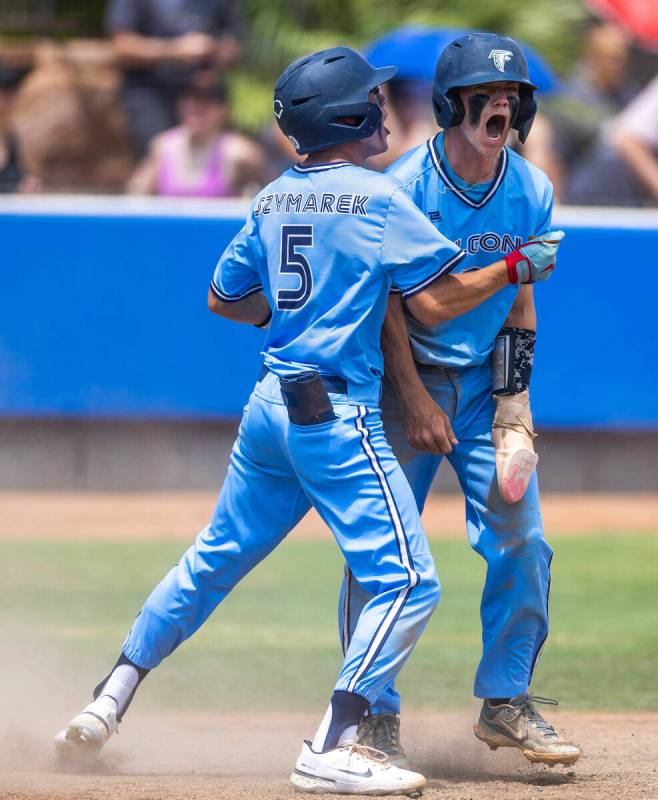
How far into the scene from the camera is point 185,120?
10906 mm

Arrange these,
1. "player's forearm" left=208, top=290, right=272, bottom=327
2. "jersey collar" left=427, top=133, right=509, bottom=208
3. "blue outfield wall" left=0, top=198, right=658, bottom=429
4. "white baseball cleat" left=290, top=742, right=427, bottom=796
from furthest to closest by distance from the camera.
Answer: "blue outfield wall" left=0, top=198, right=658, bottom=429 → "player's forearm" left=208, top=290, right=272, bottom=327 → "jersey collar" left=427, top=133, right=509, bottom=208 → "white baseball cleat" left=290, top=742, right=427, bottom=796

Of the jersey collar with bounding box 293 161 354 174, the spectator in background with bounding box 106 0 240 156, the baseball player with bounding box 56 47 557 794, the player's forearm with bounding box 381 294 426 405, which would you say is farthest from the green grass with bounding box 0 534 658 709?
the spectator in background with bounding box 106 0 240 156

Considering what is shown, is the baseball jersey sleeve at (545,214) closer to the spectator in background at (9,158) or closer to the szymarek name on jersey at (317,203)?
the szymarek name on jersey at (317,203)

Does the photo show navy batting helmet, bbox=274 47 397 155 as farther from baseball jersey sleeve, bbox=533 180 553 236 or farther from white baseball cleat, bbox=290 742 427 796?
white baseball cleat, bbox=290 742 427 796

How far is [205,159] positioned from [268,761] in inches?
259

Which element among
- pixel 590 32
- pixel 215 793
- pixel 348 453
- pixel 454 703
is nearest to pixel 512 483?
pixel 348 453

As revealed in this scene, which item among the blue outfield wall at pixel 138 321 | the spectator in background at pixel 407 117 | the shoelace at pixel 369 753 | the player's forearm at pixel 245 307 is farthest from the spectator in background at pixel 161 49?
the shoelace at pixel 369 753

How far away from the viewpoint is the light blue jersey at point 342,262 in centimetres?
409

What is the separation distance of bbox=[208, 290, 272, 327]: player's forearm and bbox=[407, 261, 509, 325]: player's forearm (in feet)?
1.93

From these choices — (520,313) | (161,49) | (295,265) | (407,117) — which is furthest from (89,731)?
(161,49)

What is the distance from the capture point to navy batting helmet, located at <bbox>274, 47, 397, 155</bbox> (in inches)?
164

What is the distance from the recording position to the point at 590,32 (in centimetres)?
1521

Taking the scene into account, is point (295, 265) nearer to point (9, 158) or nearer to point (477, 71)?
point (477, 71)

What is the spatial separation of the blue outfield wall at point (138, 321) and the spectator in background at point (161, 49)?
5.78ft
